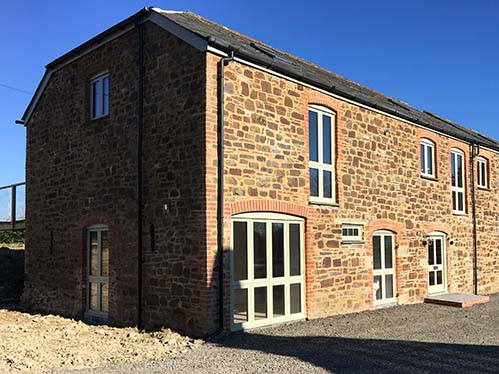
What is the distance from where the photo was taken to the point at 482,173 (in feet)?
60.1

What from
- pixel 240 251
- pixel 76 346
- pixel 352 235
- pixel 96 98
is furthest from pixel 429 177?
pixel 76 346

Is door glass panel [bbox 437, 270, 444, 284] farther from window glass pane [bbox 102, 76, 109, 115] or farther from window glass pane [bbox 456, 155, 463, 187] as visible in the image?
window glass pane [bbox 102, 76, 109, 115]

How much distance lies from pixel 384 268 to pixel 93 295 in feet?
23.6

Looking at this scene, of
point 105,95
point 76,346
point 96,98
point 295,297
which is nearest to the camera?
point 76,346

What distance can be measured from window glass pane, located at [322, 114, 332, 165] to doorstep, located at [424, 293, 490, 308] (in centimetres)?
523

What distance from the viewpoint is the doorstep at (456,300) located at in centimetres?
1329

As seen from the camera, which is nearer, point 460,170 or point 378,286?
point 378,286

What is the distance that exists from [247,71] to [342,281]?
5.13 m

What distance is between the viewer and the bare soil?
7.22 meters

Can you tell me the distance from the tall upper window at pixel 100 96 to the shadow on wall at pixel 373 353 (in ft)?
20.1

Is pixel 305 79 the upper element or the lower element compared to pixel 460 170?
upper

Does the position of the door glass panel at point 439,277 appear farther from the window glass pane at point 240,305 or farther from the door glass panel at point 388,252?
the window glass pane at point 240,305

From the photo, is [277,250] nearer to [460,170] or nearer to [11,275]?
[460,170]

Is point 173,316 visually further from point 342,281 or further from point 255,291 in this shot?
point 342,281
